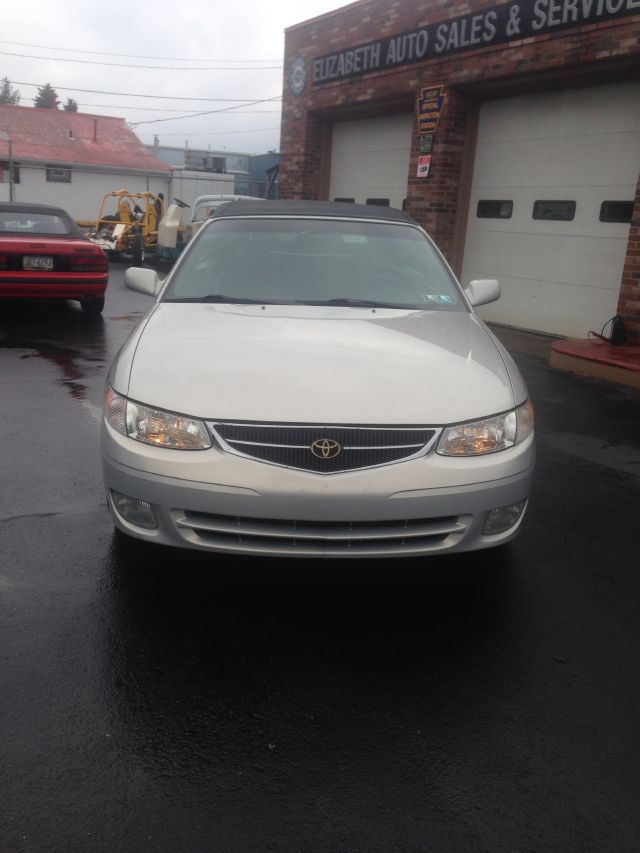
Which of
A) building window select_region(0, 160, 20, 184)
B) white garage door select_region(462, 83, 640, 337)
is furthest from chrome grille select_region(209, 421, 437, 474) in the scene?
building window select_region(0, 160, 20, 184)

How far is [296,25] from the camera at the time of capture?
1450cm

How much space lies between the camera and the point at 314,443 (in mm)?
2783

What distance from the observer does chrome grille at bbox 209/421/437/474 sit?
9.15 feet

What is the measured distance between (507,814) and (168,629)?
4.68 ft

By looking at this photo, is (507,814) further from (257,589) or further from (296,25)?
(296,25)

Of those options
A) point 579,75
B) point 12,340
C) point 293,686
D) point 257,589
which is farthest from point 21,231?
point 293,686

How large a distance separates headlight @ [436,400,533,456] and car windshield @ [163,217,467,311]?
1.22m

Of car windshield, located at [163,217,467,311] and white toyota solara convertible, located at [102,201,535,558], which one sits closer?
white toyota solara convertible, located at [102,201,535,558]

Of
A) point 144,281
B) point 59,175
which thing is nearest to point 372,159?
point 144,281

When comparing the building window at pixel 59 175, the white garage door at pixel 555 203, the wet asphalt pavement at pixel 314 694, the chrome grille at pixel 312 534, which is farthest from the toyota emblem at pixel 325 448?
the building window at pixel 59 175

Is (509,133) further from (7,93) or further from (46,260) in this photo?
(7,93)

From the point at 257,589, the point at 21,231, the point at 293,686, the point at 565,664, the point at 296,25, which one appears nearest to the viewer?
the point at 293,686

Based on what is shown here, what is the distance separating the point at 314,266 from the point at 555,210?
688 cm

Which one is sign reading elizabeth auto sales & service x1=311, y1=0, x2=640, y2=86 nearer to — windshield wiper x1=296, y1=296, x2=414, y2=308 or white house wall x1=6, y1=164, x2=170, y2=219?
windshield wiper x1=296, y1=296, x2=414, y2=308
